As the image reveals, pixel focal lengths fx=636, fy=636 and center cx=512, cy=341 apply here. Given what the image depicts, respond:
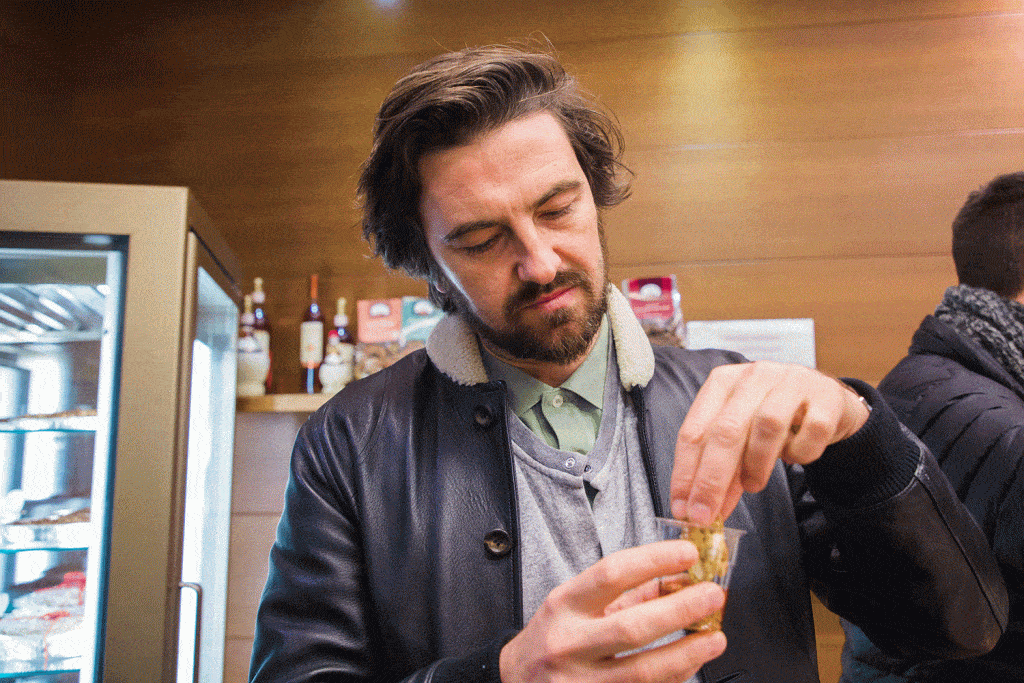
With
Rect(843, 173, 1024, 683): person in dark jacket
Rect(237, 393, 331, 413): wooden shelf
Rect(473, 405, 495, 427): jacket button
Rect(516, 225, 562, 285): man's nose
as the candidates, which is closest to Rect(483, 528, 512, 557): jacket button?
Rect(473, 405, 495, 427): jacket button

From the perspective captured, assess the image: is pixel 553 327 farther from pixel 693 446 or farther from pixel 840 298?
pixel 840 298

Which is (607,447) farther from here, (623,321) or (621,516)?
(623,321)

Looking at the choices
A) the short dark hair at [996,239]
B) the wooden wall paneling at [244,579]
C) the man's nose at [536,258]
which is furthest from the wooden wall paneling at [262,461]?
the short dark hair at [996,239]

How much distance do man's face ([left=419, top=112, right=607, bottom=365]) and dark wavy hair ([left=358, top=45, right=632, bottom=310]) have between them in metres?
0.04

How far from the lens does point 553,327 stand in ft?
3.25

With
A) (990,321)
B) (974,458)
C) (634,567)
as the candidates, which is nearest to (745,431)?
(634,567)

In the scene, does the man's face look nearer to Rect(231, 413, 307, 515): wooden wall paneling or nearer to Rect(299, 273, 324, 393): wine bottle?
Rect(299, 273, 324, 393): wine bottle

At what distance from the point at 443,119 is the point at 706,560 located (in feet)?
2.55

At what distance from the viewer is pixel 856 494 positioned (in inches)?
31.1

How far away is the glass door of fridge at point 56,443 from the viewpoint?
4.60 feet

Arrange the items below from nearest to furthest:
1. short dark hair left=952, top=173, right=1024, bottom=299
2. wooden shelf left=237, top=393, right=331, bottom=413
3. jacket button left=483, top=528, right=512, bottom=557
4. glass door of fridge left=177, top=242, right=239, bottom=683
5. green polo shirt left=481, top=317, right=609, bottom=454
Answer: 1. jacket button left=483, top=528, right=512, bottom=557
2. green polo shirt left=481, top=317, right=609, bottom=454
3. short dark hair left=952, top=173, right=1024, bottom=299
4. glass door of fridge left=177, top=242, right=239, bottom=683
5. wooden shelf left=237, top=393, right=331, bottom=413

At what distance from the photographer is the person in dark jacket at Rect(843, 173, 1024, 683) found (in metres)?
1.13

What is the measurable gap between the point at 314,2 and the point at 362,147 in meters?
0.61

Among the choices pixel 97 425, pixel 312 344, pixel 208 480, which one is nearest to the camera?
pixel 97 425
